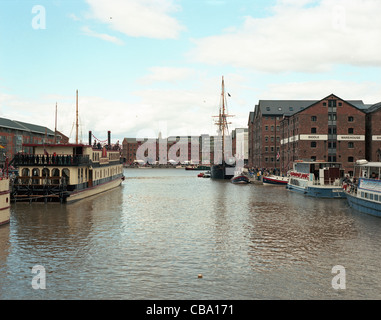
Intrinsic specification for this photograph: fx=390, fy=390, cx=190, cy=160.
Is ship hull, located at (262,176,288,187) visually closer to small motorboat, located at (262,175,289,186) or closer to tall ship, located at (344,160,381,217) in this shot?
small motorboat, located at (262,175,289,186)

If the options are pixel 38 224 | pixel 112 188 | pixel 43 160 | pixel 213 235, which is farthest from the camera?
pixel 112 188

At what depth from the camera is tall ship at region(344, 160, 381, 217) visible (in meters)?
34.9

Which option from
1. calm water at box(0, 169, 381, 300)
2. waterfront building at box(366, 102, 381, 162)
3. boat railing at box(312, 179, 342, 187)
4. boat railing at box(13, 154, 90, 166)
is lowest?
calm water at box(0, 169, 381, 300)

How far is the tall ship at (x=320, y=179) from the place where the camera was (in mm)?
52062

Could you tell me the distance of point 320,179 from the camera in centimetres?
5462

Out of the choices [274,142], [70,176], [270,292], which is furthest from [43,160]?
[274,142]

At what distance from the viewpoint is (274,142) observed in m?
122

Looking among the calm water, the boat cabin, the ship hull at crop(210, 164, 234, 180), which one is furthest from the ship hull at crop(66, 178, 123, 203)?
the ship hull at crop(210, 164, 234, 180)

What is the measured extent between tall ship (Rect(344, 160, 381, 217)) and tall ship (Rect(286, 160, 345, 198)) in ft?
26.0

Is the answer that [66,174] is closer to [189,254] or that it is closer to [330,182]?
[189,254]

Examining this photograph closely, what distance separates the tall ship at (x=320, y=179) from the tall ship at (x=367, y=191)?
26.0ft

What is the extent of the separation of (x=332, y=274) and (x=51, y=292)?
40.3 ft
